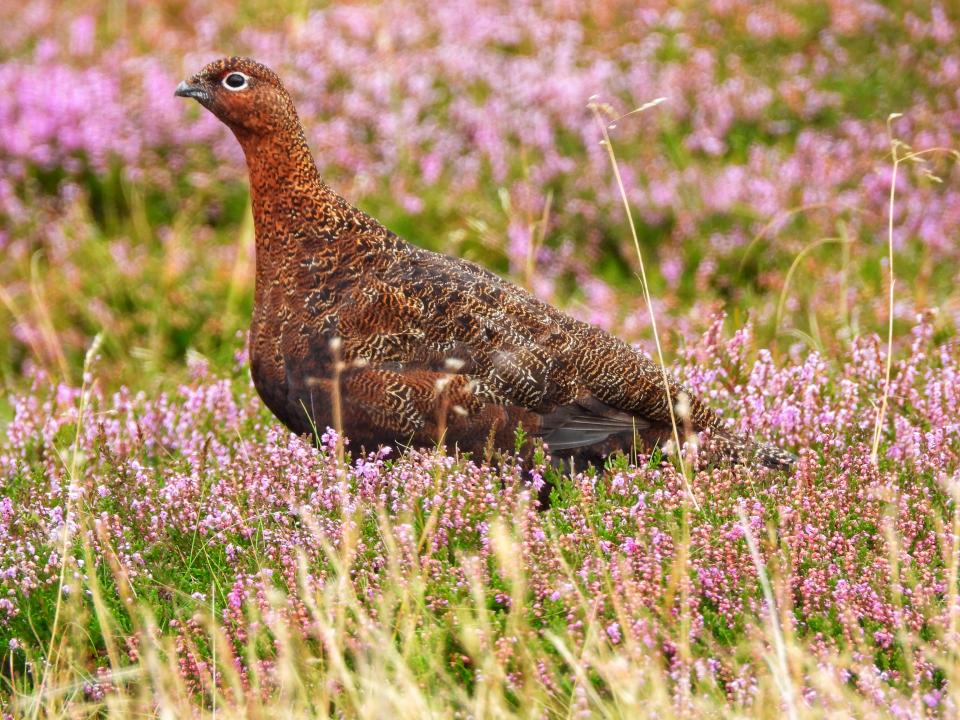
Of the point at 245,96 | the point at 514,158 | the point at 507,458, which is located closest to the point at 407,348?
the point at 507,458

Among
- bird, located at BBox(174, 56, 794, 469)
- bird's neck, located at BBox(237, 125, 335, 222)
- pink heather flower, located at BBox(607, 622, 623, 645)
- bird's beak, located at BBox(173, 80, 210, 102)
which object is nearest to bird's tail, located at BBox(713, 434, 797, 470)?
bird, located at BBox(174, 56, 794, 469)

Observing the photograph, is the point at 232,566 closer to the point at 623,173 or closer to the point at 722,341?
the point at 722,341

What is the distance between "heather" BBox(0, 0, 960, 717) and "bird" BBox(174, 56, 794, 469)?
6.2 inches

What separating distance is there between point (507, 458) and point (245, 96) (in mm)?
1558

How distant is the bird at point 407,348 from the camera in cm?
413

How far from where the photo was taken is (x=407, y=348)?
4.21 m

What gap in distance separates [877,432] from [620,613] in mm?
1214

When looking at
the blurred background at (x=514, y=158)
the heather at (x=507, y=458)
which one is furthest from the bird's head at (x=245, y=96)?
the blurred background at (x=514, y=158)

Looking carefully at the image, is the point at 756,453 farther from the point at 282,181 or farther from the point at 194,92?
the point at 194,92

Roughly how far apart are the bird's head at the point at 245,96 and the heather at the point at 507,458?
3.39 ft

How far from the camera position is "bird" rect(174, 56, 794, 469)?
413cm

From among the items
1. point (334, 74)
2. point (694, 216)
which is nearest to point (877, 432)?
point (694, 216)

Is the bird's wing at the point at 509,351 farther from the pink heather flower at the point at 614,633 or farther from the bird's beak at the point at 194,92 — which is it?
the pink heather flower at the point at 614,633

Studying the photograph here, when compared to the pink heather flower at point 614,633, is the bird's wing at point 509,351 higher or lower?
higher
